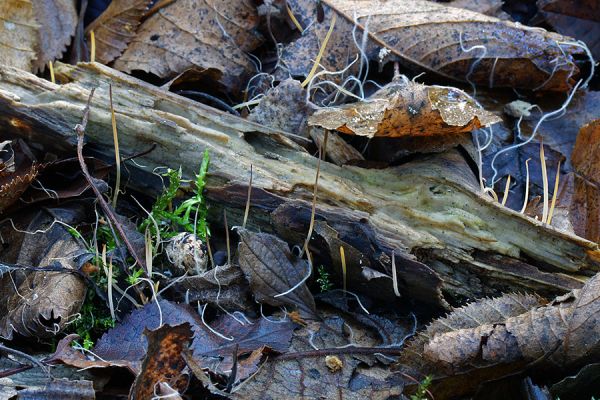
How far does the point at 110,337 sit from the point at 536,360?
1383 mm

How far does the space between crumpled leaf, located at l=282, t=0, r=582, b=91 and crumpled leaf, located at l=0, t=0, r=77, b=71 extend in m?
1.08

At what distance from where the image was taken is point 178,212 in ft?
8.32

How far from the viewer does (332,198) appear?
96.9 inches

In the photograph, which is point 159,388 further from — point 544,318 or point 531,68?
point 531,68

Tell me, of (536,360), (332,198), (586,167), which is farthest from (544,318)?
(586,167)

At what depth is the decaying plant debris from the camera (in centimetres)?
203

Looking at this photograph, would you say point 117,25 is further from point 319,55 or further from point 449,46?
point 449,46

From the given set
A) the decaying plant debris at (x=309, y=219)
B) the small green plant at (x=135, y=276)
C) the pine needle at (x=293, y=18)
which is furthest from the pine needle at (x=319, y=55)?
the small green plant at (x=135, y=276)

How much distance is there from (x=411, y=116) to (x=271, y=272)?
77 centimetres

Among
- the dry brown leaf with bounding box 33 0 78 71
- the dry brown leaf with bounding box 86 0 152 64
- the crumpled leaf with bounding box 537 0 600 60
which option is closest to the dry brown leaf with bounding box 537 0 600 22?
the crumpled leaf with bounding box 537 0 600 60

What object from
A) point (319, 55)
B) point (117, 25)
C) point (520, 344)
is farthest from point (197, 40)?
point (520, 344)

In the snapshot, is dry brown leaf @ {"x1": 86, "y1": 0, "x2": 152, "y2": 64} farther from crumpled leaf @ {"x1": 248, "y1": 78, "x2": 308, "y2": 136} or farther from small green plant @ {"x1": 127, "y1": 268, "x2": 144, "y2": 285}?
small green plant @ {"x1": 127, "y1": 268, "x2": 144, "y2": 285}

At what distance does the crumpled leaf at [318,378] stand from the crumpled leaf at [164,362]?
19 centimetres

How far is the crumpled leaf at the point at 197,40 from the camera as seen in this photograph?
10.1ft
